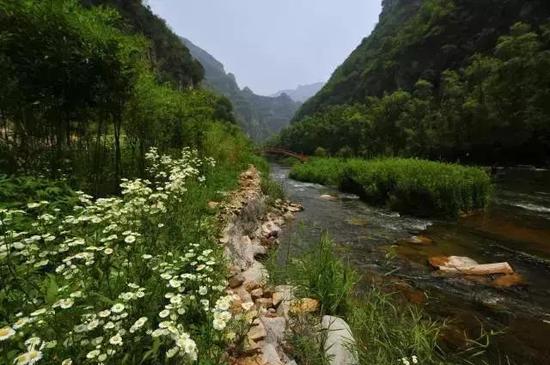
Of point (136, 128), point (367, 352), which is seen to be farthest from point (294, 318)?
point (136, 128)

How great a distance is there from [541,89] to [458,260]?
34.4m

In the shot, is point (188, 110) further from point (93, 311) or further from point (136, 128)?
point (93, 311)

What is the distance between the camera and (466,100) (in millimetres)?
39906

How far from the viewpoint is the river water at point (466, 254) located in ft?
17.5

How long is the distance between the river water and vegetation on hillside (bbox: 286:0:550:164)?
18.1 meters

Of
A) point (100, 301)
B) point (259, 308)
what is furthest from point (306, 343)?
point (100, 301)

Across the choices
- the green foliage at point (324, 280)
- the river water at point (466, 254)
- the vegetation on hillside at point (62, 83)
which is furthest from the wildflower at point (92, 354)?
the vegetation on hillside at point (62, 83)

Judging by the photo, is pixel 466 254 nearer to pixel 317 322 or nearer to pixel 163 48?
pixel 317 322

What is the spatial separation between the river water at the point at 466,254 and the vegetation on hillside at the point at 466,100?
18085 mm

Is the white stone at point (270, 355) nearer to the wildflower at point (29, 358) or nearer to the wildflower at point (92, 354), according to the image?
the wildflower at point (92, 354)

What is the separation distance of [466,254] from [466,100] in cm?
3697

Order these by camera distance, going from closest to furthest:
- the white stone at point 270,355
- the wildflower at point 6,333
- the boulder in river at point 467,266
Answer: the wildflower at point 6,333 < the white stone at point 270,355 < the boulder in river at point 467,266

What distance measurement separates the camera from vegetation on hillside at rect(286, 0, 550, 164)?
1357 inches

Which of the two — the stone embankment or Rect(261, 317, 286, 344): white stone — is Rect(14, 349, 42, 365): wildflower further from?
Rect(261, 317, 286, 344): white stone
